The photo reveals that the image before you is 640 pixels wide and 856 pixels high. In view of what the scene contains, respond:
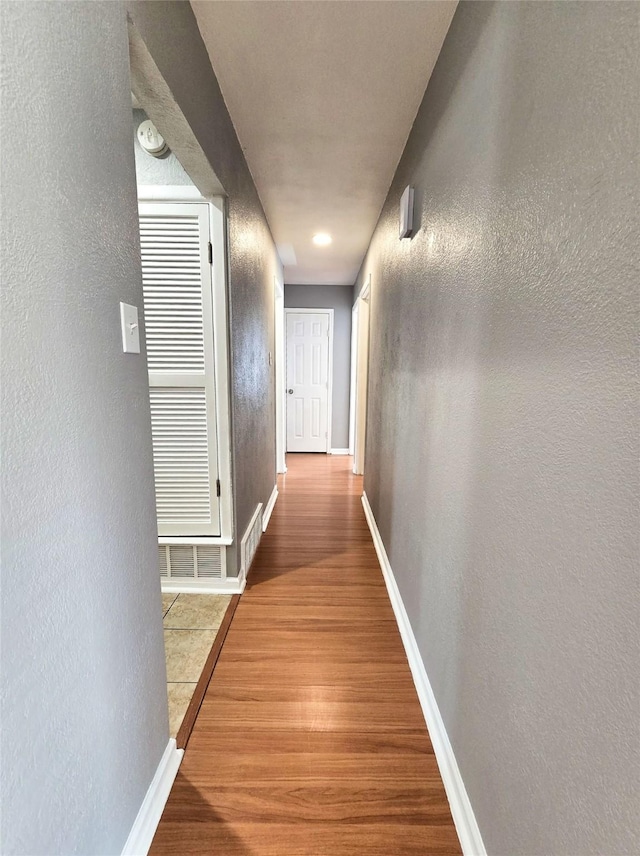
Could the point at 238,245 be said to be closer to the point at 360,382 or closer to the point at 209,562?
the point at 209,562

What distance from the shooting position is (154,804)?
1.01 m

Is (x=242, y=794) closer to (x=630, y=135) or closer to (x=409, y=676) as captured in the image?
(x=409, y=676)

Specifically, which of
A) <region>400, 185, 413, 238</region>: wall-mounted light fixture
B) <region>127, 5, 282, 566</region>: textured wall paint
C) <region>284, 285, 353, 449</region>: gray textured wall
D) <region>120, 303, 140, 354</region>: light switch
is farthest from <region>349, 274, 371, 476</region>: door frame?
<region>120, 303, 140, 354</region>: light switch

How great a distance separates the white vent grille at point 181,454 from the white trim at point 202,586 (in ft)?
1.21

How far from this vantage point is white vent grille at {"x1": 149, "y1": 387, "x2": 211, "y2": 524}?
1.94 meters

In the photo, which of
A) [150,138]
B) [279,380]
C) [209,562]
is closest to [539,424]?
[209,562]

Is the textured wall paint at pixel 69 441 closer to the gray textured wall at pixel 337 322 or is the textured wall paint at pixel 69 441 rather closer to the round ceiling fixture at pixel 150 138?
the round ceiling fixture at pixel 150 138

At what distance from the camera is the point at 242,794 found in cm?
111

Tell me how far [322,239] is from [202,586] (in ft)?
9.81

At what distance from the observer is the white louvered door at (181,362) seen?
180 cm

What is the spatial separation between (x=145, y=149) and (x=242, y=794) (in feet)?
8.26

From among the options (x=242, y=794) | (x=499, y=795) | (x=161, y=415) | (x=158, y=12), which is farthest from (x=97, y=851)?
(x=158, y=12)

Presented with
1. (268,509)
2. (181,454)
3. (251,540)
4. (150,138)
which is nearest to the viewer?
(150,138)

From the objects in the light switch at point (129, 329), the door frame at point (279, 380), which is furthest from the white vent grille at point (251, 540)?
the door frame at point (279, 380)
